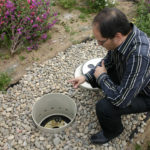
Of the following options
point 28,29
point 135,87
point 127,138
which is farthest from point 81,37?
point 135,87

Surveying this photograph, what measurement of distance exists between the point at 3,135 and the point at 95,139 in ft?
3.71

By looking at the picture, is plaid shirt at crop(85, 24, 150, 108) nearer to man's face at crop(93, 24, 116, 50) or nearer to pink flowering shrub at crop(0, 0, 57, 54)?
man's face at crop(93, 24, 116, 50)

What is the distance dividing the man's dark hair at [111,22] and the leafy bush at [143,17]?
2290mm

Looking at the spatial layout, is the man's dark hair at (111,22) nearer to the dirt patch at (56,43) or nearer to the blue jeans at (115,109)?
the blue jeans at (115,109)

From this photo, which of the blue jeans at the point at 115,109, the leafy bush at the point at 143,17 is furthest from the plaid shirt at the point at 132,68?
the leafy bush at the point at 143,17

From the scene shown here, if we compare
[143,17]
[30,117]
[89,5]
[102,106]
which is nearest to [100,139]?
[102,106]

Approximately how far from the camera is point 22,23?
377 centimetres

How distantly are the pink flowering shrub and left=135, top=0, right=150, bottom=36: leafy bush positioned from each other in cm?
173

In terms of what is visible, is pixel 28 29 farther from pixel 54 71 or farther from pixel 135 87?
pixel 135 87

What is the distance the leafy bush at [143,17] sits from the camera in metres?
3.83

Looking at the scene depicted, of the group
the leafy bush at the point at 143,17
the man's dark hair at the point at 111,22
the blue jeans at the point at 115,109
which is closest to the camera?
the man's dark hair at the point at 111,22

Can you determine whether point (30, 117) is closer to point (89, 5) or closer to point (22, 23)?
point (22, 23)

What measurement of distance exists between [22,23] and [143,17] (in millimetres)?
2457

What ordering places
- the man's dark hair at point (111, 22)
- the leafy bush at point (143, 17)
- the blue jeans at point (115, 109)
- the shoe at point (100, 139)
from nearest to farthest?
the man's dark hair at point (111, 22)
the blue jeans at point (115, 109)
the shoe at point (100, 139)
the leafy bush at point (143, 17)
